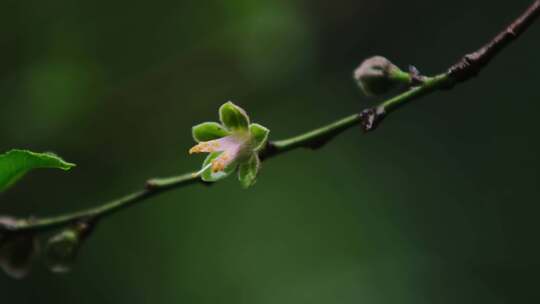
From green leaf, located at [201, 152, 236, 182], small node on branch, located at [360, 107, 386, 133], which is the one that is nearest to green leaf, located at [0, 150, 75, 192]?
green leaf, located at [201, 152, 236, 182]

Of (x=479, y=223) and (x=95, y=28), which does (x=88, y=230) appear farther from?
(x=479, y=223)

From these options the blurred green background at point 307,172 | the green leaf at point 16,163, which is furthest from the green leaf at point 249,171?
the blurred green background at point 307,172

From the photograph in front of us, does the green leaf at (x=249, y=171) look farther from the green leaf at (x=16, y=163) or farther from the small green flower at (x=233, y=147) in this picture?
the green leaf at (x=16, y=163)

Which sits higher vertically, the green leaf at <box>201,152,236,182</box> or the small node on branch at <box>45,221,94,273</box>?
the small node on branch at <box>45,221,94,273</box>

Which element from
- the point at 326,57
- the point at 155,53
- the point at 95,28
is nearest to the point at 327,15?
the point at 326,57

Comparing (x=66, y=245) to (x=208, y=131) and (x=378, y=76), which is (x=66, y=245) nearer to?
(x=208, y=131)

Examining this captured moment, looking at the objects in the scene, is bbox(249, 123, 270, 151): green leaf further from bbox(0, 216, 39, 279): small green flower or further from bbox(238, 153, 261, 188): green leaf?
bbox(0, 216, 39, 279): small green flower

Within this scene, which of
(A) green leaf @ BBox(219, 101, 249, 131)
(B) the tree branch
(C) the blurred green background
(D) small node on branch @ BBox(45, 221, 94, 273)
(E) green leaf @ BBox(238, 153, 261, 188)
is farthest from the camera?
(C) the blurred green background
